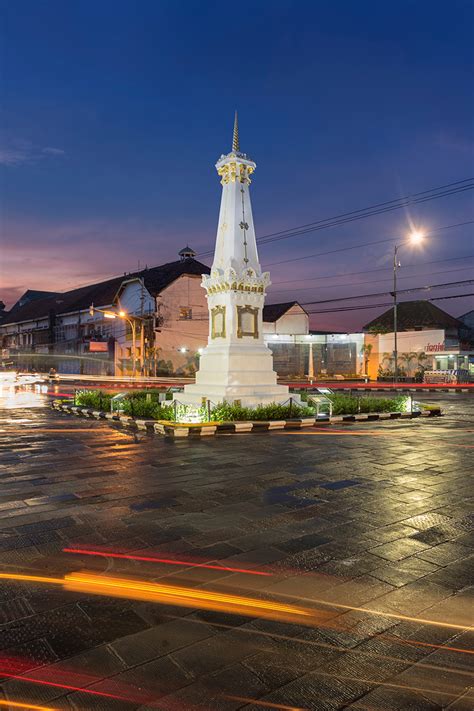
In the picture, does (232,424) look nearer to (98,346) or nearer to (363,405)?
(363,405)

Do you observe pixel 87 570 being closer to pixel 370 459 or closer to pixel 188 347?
pixel 370 459

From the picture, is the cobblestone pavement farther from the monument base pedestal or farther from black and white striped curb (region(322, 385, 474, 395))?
black and white striped curb (region(322, 385, 474, 395))

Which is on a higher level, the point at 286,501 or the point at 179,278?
the point at 179,278

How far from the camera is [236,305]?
15859 mm

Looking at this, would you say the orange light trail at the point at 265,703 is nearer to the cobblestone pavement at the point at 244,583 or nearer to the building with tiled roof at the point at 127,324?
the cobblestone pavement at the point at 244,583

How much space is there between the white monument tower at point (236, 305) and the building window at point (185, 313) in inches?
1012

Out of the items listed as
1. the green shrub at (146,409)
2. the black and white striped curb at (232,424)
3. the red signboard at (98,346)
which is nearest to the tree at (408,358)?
the black and white striped curb at (232,424)

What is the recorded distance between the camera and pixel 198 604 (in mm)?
3586

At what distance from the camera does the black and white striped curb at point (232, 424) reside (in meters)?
12.4

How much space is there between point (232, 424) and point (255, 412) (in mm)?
1524

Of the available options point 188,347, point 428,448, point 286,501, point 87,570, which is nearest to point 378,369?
point 188,347

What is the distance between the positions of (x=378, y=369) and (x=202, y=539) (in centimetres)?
4133

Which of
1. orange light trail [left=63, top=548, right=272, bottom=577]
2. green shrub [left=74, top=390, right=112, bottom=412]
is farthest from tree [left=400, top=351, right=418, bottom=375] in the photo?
orange light trail [left=63, top=548, right=272, bottom=577]

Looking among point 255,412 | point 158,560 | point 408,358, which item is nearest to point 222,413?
point 255,412
